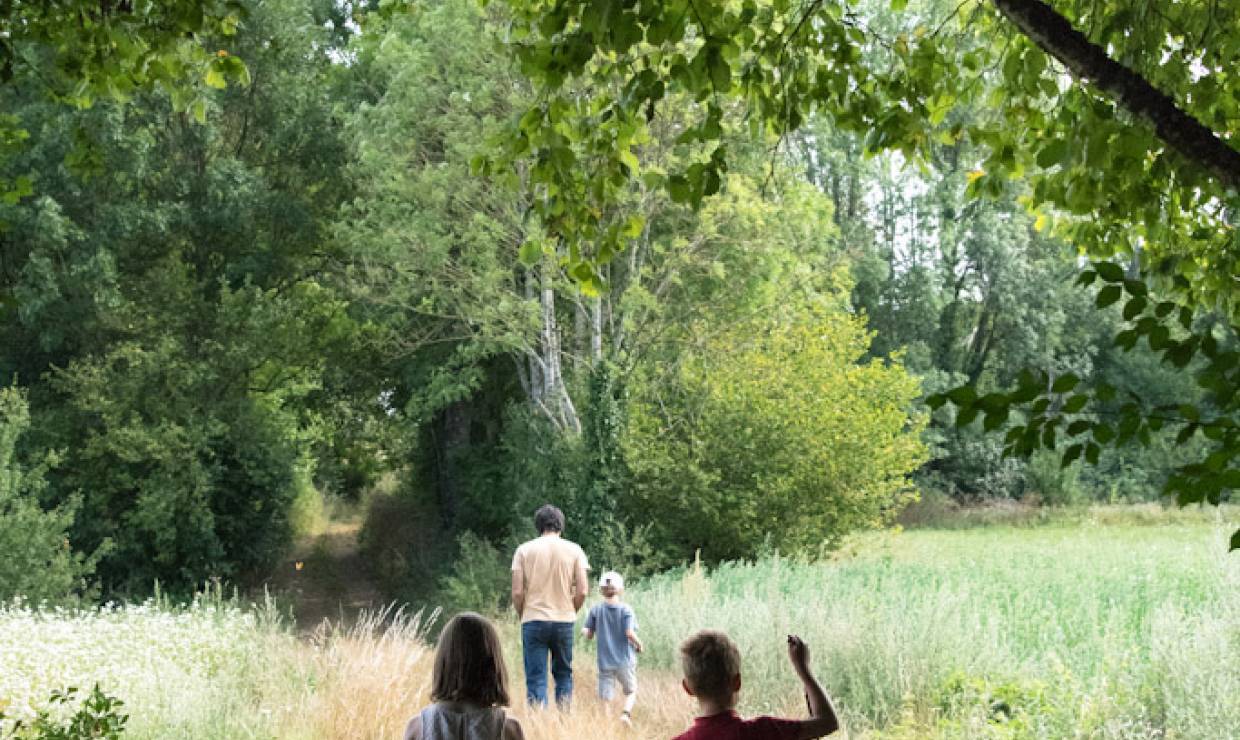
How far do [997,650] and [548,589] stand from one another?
10.1ft

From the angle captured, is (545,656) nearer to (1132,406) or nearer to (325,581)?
(1132,406)

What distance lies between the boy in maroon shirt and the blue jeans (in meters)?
4.80

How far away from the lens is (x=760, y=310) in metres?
22.2

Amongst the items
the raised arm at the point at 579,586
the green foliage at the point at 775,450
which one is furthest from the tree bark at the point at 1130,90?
the green foliage at the point at 775,450

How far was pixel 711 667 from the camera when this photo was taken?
3.66 m

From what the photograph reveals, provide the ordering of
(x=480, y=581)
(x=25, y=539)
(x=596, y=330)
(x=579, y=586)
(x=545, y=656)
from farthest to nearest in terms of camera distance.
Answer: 1. (x=596, y=330)
2. (x=480, y=581)
3. (x=25, y=539)
4. (x=545, y=656)
5. (x=579, y=586)

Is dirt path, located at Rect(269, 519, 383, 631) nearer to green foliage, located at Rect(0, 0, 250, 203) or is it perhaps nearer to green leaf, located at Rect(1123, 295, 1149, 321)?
green foliage, located at Rect(0, 0, 250, 203)

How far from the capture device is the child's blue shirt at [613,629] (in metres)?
8.31

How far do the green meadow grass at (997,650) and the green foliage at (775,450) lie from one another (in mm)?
5437

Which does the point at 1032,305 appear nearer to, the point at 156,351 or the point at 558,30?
the point at 156,351

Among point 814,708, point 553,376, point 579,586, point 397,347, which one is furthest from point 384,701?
point 397,347

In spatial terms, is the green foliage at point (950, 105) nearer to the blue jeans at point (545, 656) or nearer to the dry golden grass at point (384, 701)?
the dry golden grass at point (384, 701)

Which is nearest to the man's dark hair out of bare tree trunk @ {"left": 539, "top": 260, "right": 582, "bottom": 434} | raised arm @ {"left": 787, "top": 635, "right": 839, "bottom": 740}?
raised arm @ {"left": 787, "top": 635, "right": 839, "bottom": 740}

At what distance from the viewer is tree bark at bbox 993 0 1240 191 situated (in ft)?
9.27
